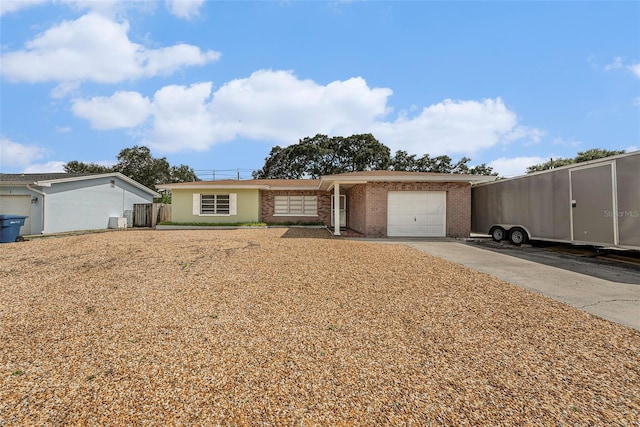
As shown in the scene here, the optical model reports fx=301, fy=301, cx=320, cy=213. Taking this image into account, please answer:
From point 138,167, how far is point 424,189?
36371 millimetres

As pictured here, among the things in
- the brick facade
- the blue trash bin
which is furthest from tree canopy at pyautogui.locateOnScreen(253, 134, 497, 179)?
the blue trash bin

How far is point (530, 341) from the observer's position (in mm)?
3463

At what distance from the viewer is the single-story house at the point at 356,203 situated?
13.1 meters

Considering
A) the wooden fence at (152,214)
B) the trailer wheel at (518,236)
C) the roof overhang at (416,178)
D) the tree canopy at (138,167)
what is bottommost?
the trailer wheel at (518,236)

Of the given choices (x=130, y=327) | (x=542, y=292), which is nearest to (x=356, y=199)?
(x=542, y=292)

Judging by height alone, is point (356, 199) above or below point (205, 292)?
above

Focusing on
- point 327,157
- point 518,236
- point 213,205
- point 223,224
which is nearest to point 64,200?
point 213,205

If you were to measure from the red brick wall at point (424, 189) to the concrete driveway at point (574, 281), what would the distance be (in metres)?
4.05

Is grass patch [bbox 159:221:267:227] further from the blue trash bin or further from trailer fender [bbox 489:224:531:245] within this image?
trailer fender [bbox 489:224:531:245]

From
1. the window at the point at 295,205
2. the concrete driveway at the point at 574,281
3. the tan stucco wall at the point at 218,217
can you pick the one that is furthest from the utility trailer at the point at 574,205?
the tan stucco wall at the point at 218,217

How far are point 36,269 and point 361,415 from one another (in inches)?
300

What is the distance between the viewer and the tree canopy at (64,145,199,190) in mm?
36844

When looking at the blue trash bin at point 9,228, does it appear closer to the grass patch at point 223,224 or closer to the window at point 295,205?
the grass patch at point 223,224

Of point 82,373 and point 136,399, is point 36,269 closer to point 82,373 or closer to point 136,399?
point 82,373
